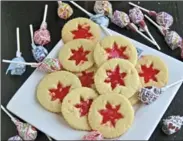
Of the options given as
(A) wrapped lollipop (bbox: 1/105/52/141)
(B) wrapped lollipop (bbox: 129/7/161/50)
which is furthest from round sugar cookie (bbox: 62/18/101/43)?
(A) wrapped lollipop (bbox: 1/105/52/141)

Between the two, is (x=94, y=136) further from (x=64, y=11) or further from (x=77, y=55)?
(x=64, y=11)

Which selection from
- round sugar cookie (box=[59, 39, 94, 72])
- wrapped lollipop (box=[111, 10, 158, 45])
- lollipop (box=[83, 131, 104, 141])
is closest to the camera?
lollipop (box=[83, 131, 104, 141])

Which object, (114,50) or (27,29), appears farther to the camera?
(27,29)

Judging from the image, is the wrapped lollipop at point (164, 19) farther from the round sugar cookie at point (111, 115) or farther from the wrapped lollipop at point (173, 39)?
the round sugar cookie at point (111, 115)

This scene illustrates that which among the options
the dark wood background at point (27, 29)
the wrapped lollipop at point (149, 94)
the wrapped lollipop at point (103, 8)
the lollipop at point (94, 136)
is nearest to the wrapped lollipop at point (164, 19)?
the dark wood background at point (27, 29)

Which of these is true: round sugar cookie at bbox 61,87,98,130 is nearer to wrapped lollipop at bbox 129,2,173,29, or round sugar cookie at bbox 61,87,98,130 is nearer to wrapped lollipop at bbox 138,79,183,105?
wrapped lollipop at bbox 138,79,183,105

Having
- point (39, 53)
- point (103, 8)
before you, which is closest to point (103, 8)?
point (103, 8)
